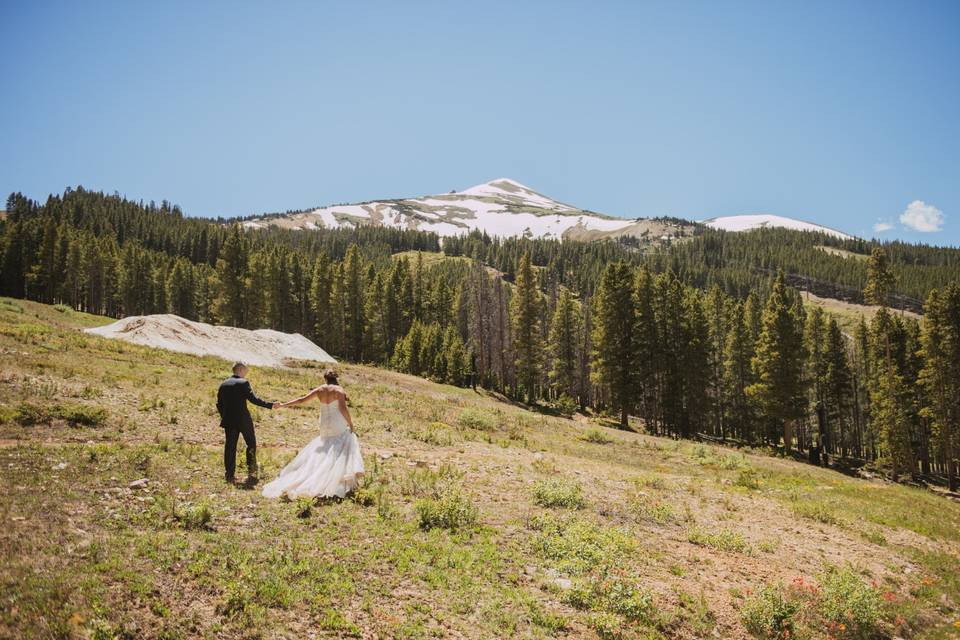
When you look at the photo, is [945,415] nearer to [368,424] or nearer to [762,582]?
[762,582]

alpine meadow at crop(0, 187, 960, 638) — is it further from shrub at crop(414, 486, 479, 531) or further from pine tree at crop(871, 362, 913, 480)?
pine tree at crop(871, 362, 913, 480)

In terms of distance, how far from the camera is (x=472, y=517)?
960cm

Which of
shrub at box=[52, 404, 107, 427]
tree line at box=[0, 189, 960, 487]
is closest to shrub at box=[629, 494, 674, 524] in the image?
shrub at box=[52, 404, 107, 427]

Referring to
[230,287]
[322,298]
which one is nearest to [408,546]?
[322,298]

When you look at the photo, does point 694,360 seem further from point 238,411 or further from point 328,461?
point 238,411

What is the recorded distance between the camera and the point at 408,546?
26.8 feet

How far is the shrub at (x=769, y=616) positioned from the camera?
7.53m

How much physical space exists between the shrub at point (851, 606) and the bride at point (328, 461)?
360 inches

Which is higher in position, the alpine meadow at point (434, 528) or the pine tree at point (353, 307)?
the pine tree at point (353, 307)

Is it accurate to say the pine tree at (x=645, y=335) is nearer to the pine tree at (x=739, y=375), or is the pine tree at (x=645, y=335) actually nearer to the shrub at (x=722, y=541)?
the pine tree at (x=739, y=375)

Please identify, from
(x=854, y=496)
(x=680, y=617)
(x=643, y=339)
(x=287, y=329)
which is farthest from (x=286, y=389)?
(x=287, y=329)

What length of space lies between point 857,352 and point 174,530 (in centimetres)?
8369

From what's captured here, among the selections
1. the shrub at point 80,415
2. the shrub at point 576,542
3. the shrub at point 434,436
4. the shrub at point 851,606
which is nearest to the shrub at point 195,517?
the shrub at point 576,542

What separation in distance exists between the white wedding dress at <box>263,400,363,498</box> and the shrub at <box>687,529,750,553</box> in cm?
776
